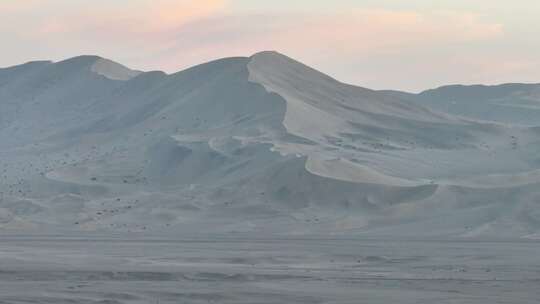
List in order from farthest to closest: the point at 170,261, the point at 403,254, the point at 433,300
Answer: the point at 403,254, the point at 170,261, the point at 433,300

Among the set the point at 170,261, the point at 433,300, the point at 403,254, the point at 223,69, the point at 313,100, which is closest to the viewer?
the point at 433,300

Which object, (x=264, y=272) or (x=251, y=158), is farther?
(x=251, y=158)

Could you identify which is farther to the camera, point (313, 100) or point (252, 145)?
point (313, 100)

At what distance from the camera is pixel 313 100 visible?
14000 cm

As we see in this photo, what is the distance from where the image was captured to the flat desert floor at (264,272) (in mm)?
38750

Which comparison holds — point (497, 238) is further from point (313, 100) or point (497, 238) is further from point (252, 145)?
point (313, 100)

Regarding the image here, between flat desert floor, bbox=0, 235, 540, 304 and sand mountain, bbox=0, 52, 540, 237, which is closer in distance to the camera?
flat desert floor, bbox=0, 235, 540, 304

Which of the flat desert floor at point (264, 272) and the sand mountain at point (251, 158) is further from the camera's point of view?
the sand mountain at point (251, 158)

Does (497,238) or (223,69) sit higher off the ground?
(223,69)

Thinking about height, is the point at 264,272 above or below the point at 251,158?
below

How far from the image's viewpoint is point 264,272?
47.8m

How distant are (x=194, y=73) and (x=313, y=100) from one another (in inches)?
779

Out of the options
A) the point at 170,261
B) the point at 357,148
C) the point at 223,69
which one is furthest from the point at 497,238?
the point at 223,69

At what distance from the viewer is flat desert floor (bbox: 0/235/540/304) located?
38.8 meters
